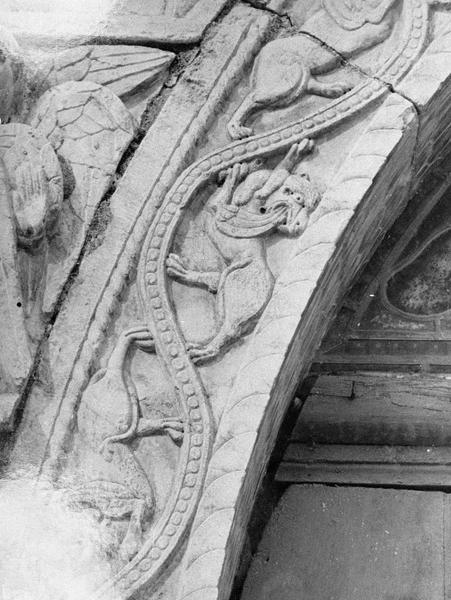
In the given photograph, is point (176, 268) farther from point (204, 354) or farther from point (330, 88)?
point (330, 88)

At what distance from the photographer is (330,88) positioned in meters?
3.75

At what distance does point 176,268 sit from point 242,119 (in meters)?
0.48

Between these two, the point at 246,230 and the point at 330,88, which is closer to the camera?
the point at 246,230

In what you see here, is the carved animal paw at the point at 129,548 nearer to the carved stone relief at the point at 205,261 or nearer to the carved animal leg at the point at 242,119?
the carved stone relief at the point at 205,261

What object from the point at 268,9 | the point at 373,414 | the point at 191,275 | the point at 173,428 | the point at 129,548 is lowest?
the point at 373,414

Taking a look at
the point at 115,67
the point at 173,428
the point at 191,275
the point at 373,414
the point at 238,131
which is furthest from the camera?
the point at 373,414

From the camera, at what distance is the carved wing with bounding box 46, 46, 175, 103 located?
3.84 m

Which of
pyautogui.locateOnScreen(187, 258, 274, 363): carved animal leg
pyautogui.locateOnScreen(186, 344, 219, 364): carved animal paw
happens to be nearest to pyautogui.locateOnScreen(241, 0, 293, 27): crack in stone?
pyautogui.locateOnScreen(187, 258, 274, 363): carved animal leg

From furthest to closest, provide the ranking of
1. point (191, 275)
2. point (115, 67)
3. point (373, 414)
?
1. point (373, 414)
2. point (115, 67)
3. point (191, 275)

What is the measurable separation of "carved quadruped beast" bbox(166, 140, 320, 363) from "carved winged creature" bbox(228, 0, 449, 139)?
151 millimetres

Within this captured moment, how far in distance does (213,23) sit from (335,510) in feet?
4.65

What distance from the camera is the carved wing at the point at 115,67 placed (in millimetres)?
3840

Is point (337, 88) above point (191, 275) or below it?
above

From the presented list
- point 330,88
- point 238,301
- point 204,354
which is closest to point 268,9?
point 330,88
